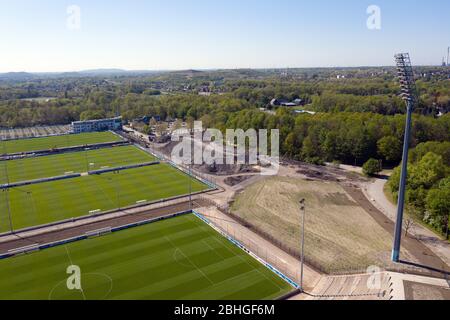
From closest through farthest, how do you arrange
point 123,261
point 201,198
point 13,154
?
1. point 123,261
2. point 201,198
3. point 13,154

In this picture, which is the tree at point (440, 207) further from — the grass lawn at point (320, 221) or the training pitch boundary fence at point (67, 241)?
the training pitch boundary fence at point (67, 241)

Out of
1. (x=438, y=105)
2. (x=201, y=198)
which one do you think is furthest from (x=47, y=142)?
(x=438, y=105)

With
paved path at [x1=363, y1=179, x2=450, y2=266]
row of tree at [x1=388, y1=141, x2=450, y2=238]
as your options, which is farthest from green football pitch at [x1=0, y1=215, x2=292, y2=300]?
row of tree at [x1=388, y1=141, x2=450, y2=238]

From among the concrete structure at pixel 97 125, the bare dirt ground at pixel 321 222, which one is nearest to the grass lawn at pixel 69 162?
the concrete structure at pixel 97 125

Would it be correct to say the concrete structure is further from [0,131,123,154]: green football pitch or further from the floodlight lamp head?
the floodlight lamp head

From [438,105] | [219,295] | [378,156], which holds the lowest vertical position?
[219,295]

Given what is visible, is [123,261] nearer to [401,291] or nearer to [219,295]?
[219,295]

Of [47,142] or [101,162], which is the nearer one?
[101,162]
